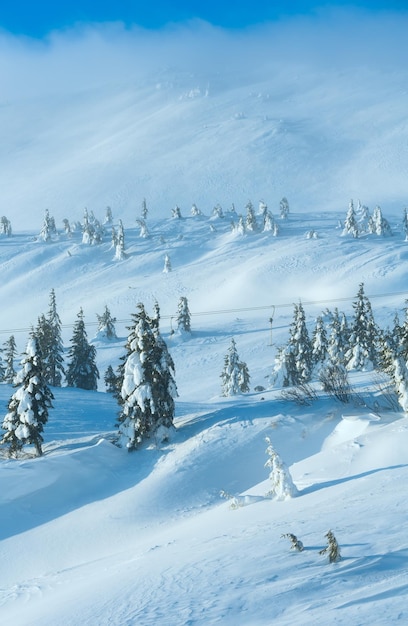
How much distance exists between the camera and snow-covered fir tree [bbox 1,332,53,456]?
1093 inches

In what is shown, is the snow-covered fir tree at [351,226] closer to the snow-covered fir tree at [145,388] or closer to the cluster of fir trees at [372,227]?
the cluster of fir trees at [372,227]

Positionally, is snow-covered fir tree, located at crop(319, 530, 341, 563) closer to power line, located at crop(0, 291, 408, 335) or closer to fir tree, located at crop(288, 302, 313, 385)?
fir tree, located at crop(288, 302, 313, 385)

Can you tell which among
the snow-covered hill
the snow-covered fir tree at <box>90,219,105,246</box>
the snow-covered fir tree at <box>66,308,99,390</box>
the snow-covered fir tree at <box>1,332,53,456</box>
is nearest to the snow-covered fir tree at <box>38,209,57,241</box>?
the snow-covered fir tree at <box>90,219,105,246</box>

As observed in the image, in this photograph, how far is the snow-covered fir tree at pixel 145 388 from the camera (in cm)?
2761

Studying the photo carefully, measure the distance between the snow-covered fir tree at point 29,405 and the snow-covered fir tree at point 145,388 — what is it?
4.33 m

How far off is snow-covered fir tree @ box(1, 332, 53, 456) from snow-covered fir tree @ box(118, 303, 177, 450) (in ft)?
14.2

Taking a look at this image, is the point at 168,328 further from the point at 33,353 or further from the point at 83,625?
the point at 83,625

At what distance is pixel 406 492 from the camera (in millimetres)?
12469

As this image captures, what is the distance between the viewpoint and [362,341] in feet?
206

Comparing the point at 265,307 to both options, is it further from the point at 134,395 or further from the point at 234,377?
the point at 134,395

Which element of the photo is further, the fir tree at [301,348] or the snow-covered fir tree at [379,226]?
the snow-covered fir tree at [379,226]

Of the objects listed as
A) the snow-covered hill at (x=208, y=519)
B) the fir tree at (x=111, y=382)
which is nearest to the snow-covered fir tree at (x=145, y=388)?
the snow-covered hill at (x=208, y=519)

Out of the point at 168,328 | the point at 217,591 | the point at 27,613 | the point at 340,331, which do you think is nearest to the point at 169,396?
the point at 27,613

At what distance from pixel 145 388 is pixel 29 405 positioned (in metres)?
6.09
